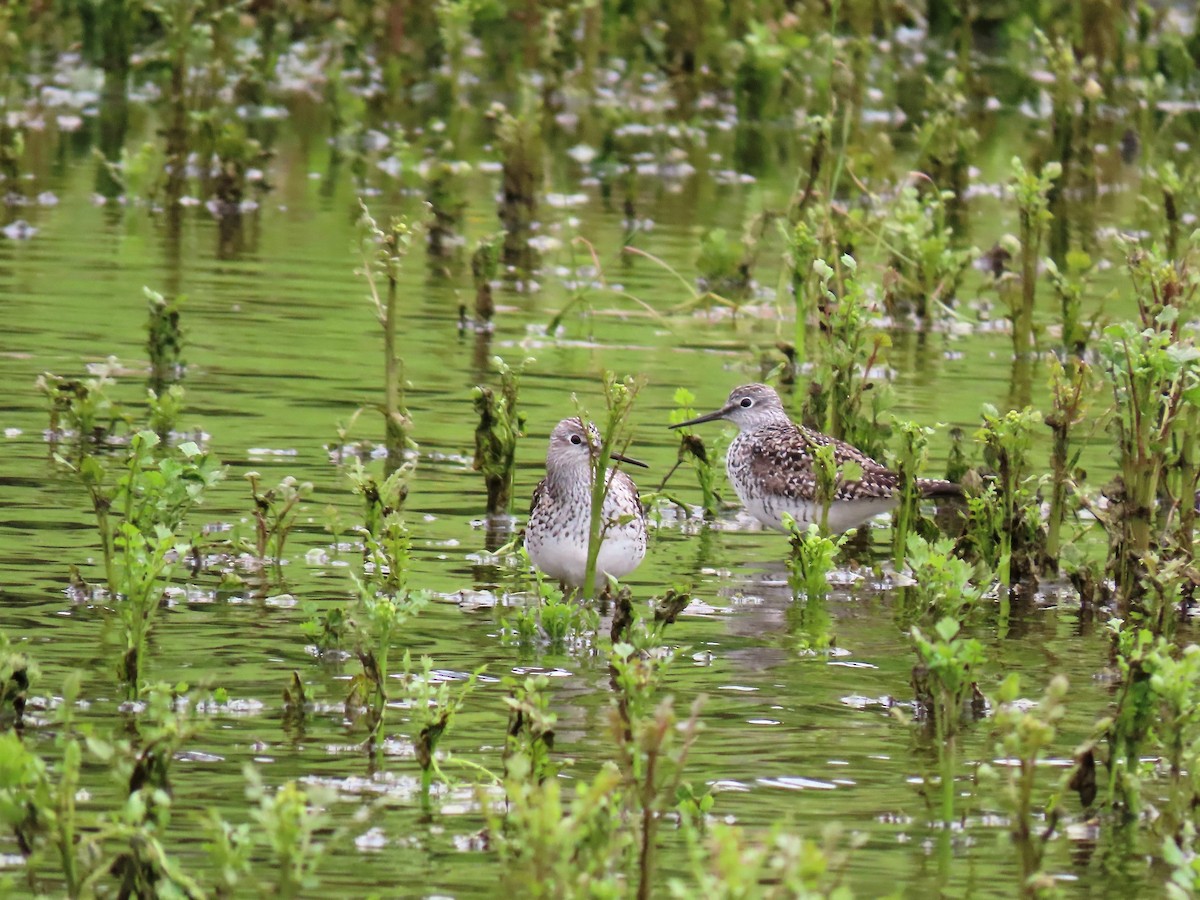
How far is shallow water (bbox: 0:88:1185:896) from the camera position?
5391 millimetres

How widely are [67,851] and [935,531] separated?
4.68 m

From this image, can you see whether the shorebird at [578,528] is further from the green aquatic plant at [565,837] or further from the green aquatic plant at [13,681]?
the green aquatic plant at [565,837]

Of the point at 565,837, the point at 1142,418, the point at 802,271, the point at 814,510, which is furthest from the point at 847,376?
the point at 565,837

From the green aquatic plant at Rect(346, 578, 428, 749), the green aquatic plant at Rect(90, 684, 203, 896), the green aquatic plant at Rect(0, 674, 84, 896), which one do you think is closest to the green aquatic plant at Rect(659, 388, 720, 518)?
the green aquatic plant at Rect(346, 578, 428, 749)

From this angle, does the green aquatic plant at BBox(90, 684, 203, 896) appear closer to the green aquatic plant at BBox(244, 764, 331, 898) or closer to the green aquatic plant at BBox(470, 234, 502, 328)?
the green aquatic plant at BBox(244, 764, 331, 898)

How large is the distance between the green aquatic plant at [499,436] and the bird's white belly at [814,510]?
3.23ft

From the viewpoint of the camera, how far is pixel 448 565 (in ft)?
26.0

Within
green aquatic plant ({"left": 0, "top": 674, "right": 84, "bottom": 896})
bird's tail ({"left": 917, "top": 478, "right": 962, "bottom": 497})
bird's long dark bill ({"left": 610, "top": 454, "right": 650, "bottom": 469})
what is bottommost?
bird's tail ({"left": 917, "top": 478, "right": 962, "bottom": 497})

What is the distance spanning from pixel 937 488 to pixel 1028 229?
8.40 ft

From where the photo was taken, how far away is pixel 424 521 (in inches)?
336

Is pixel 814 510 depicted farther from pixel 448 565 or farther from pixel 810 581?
pixel 448 565

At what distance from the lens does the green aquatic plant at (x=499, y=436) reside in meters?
8.39

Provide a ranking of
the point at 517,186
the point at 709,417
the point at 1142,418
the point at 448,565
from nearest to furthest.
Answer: the point at 1142,418, the point at 448,565, the point at 709,417, the point at 517,186

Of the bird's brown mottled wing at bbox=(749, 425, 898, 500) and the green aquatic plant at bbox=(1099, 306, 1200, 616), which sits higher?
the green aquatic plant at bbox=(1099, 306, 1200, 616)
